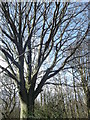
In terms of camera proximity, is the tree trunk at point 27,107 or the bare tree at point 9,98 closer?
the tree trunk at point 27,107

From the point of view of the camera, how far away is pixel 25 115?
3.65m

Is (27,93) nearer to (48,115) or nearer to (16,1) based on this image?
(48,115)

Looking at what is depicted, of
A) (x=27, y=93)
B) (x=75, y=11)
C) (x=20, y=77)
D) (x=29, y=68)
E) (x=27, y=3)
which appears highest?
(x=27, y=3)

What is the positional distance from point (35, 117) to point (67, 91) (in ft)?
45.9

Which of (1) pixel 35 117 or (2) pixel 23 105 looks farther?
(2) pixel 23 105

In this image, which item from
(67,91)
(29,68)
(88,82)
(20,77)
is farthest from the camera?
(67,91)

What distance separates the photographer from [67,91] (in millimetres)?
16938

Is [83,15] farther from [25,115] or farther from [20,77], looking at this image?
[25,115]

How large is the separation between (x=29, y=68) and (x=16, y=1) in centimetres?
207

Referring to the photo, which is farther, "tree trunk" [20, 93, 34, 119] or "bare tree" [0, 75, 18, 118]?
"bare tree" [0, 75, 18, 118]

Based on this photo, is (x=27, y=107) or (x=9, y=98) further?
(x=9, y=98)

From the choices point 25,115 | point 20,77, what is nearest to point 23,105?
point 25,115

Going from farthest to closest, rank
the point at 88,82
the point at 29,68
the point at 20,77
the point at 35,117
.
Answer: the point at 88,82
the point at 29,68
the point at 20,77
the point at 35,117

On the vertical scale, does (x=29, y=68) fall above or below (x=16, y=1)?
below
